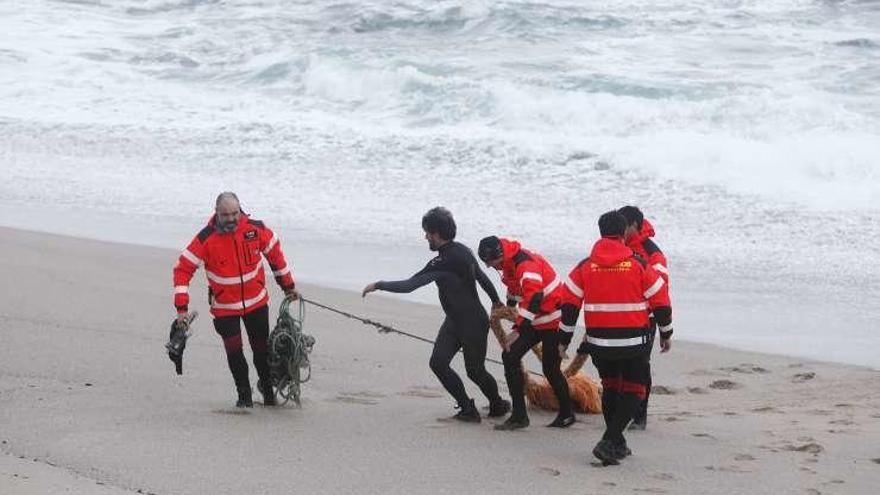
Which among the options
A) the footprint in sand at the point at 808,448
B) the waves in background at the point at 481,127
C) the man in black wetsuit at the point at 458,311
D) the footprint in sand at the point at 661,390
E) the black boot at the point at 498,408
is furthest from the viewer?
the waves in background at the point at 481,127

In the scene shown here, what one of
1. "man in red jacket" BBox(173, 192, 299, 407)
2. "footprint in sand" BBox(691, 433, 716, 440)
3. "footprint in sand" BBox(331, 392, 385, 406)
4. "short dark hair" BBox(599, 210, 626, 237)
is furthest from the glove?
"man in red jacket" BBox(173, 192, 299, 407)

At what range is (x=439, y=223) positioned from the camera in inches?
329

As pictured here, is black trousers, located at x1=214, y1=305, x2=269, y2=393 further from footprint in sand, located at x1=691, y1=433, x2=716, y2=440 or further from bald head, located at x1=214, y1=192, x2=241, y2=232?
footprint in sand, located at x1=691, y1=433, x2=716, y2=440

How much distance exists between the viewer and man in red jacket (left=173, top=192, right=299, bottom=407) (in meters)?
8.31

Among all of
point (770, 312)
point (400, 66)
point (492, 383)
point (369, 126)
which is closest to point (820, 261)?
point (770, 312)

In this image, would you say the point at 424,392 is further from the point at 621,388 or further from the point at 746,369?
the point at 746,369

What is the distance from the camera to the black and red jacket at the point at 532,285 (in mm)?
8148

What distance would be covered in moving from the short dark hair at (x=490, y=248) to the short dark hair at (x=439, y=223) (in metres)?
0.27

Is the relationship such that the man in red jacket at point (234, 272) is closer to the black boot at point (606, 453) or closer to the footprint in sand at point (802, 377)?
the black boot at point (606, 453)

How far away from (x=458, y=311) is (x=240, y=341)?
1434 mm

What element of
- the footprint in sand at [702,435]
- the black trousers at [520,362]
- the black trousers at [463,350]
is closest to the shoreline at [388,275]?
the footprint in sand at [702,435]

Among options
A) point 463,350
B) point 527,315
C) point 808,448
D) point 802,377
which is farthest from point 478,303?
point 802,377

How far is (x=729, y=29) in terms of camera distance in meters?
28.0

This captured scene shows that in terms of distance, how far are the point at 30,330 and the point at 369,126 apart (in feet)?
43.4
